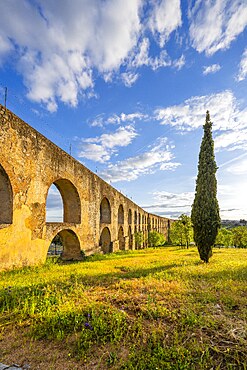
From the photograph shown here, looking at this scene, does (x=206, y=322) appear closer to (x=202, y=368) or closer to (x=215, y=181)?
(x=202, y=368)

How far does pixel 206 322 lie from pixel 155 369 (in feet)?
4.27

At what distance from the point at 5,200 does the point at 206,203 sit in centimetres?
825

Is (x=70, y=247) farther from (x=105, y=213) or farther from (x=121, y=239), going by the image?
(x=121, y=239)

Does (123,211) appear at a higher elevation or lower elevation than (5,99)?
lower

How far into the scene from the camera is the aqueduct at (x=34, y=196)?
7.29 metres

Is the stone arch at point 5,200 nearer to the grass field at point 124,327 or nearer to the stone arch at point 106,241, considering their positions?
the grass field at point 124,327

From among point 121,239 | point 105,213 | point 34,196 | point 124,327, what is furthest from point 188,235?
point 124,327

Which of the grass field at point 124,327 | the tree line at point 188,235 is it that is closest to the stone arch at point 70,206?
the grass field at point 124,327

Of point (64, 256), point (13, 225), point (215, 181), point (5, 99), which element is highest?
point (5, 99)

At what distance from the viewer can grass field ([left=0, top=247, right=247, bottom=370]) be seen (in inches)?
100.0

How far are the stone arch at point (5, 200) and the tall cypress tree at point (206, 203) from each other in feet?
Answer: 25.5

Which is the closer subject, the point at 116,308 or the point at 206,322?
the point at 206,322

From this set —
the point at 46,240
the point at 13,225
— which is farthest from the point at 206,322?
the point at 46,240

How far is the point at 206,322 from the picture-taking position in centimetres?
328
